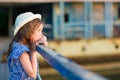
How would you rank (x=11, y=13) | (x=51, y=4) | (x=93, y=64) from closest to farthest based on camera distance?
(x=93, y=64)
(x=51, y=4)
(x=11, y=13)

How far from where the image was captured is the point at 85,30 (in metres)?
21.2

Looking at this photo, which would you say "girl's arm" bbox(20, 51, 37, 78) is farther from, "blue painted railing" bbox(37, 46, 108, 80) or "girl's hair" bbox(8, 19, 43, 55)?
"blue painted railing" bbox(37, 46, 108, 80)

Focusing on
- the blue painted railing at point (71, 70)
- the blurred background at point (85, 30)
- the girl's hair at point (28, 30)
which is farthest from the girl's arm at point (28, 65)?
the blurred background at point (85, 30)

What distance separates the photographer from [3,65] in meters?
3.36

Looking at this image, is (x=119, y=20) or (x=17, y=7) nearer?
(x=119, y=20)

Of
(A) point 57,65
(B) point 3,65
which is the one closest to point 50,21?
(B) point 3,65

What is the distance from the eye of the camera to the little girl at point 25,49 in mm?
2389

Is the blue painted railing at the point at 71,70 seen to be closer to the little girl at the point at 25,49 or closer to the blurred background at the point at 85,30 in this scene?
the little girl at the point at 25,49

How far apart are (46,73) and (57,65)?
15248 mm

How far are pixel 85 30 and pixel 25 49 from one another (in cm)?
1886

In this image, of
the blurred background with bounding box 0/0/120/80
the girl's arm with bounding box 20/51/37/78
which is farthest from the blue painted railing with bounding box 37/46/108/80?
the blurred background with bounding box 0/0/120/80

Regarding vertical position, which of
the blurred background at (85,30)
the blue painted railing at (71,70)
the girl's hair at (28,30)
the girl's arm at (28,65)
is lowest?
the blurred background at (85,30)

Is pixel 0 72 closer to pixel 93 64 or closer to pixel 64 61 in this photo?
pixel 64 61

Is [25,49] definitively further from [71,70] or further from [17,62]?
[71,70]
